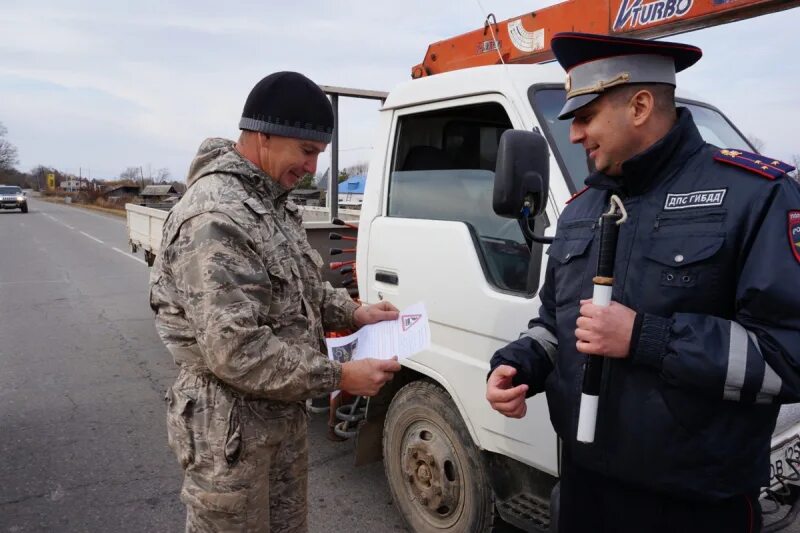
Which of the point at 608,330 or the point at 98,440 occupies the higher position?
the point at 608,330

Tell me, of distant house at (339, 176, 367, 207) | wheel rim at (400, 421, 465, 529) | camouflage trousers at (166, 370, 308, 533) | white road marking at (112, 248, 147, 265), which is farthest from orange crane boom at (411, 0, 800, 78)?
white road marking at (112, 248, 147, 265)

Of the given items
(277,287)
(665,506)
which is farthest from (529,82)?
(665,506)

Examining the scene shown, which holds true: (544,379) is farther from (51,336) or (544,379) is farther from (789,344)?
(51,336)

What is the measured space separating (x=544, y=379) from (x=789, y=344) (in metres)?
0.70

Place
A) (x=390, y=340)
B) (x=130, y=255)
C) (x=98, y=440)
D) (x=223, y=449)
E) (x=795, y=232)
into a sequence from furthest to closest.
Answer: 1. (x=130, y=255)
2. (x=98, y=440)
3. (x=390, y=340)
4. (x=223, y=449)
5. (x=795, y=232)

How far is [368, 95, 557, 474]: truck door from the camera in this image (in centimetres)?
242

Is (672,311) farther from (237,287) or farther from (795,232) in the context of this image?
(237,287)

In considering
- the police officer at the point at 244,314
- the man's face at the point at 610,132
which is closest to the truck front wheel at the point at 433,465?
the police officer at the point at 244,314

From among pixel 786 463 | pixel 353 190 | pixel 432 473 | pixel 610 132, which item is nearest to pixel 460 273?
pixel 432 473

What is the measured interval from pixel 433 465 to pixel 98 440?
9.02 feet

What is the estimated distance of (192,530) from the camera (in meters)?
1.89

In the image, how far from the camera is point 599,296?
4.65 feet

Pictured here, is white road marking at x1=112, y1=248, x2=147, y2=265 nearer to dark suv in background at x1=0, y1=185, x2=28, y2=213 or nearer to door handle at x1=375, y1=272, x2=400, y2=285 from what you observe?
door handle at x1=375, y1=272, x2=400, y2=285

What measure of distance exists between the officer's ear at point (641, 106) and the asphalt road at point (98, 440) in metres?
2.57
